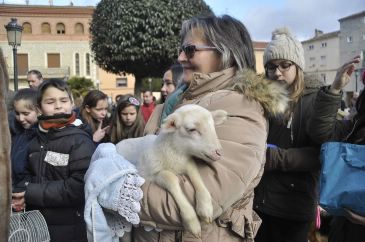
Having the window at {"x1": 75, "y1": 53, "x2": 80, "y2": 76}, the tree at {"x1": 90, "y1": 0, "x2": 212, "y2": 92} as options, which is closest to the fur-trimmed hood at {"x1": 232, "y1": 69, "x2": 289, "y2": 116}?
the tree at {"x1": 90, "y1": 0, "x2": 212, "y2": 92}

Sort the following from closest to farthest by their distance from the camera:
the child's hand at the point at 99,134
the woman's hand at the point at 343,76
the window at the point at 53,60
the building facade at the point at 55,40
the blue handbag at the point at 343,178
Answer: the blue handbag at the point at 343,178 < the woman's hand at the point at 343,76 < the child's hand at the point at 99,134 < the building facade at the point at 55,40 < the window at the point at 53,60

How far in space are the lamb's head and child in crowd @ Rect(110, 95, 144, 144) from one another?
11.9 ft

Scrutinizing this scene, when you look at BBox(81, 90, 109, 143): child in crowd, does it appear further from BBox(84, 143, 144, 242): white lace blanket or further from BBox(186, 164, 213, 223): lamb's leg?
BBox(186, 164, 213, 223): lamb's leg

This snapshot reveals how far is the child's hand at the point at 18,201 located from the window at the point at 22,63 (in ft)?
160

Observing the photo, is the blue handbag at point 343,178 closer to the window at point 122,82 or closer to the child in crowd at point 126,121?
the child in crowd at point 126,121

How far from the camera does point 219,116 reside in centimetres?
209

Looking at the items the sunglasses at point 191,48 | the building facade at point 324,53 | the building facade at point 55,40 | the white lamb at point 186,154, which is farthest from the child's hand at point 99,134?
the building facade at point 324,53

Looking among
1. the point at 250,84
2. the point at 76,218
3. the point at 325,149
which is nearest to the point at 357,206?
the point at 325,149

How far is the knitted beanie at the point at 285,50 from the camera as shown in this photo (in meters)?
3.54

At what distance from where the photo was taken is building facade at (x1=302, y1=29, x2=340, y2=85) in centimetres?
6000

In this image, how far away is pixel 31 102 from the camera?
4320 millimetres

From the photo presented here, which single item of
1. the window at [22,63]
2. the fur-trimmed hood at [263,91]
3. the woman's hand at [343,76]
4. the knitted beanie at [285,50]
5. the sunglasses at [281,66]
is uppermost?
the window at [22,63]

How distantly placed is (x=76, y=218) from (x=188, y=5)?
40.8 feet

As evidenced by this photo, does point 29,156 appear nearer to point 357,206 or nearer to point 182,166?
point 182,166
